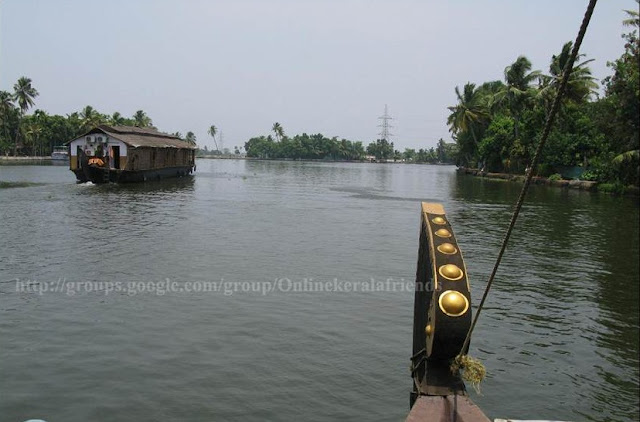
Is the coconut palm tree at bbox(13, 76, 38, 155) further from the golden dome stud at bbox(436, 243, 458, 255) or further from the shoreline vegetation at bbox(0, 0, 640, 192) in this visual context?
the golden dome stud at bbox(436, 243, 458, 255)

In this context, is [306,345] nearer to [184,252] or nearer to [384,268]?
[384,268]

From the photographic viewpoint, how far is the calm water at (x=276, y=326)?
6602 millimetres

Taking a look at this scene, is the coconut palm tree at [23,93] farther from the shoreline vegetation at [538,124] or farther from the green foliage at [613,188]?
the green foliage at [613,188]

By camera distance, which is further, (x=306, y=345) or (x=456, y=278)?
(x=306, y=345)

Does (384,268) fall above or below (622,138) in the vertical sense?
below

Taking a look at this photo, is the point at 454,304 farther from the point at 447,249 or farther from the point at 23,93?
the point at 23,93

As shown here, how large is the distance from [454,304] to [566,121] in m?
53.6

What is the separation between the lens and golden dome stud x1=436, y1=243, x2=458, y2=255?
4.11m

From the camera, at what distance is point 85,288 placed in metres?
11.0

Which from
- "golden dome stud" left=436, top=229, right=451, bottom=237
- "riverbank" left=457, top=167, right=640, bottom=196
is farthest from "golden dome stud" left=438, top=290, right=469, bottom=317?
"riverbank" left=457, top=167, right=640, bottom=196

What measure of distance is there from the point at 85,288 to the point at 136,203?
17.3 m

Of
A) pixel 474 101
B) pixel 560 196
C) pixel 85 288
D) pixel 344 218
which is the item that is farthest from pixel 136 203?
pixel 474 101

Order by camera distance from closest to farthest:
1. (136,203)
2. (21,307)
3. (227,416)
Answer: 1. (227,416)
2. (21,307)
3. (136,203)

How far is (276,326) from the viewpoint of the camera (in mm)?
9117
